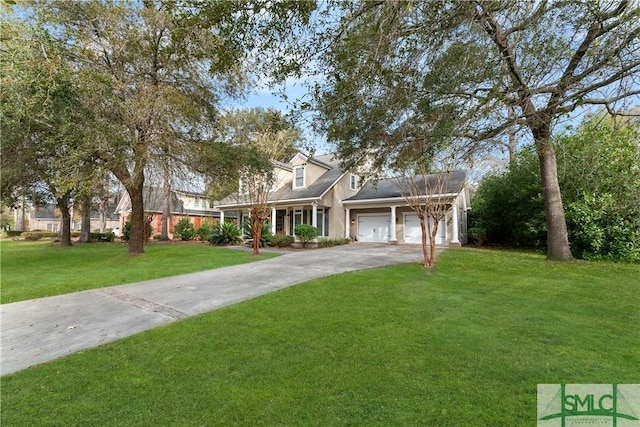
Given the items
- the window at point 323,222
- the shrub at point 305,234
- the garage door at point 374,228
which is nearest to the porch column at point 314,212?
the window at point 323,222

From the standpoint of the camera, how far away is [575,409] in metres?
→ 2.60

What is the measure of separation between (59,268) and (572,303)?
13.9 metres

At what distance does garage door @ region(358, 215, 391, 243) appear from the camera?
1997cm

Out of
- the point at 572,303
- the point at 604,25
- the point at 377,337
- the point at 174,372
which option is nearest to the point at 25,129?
the point at 174,372

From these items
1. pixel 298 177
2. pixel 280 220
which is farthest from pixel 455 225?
pixel 280 220

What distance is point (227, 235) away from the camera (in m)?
19.5

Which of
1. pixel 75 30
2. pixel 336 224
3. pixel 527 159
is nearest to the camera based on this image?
pixel 75 30

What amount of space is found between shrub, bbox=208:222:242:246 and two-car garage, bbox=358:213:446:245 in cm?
786

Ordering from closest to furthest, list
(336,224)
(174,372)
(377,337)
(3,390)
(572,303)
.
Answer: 1. (3,390)
2. (174,372)
3. (377,337)
4. (572,303)
5. (336,224)

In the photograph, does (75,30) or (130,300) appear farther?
(75,30)

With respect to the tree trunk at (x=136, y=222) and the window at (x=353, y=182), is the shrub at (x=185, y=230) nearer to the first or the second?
the tree trunk at (x=136, y=222)

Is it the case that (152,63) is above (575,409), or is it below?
above

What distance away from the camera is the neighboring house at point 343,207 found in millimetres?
18594

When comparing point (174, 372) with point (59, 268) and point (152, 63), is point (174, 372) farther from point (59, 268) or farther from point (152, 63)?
point (152, 63)
